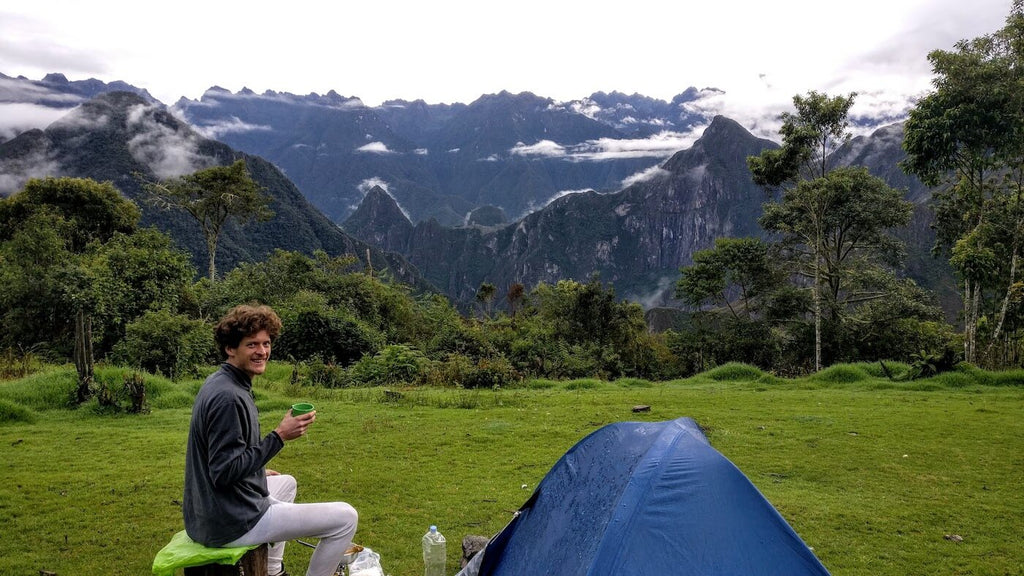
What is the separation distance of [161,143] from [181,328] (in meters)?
81.5

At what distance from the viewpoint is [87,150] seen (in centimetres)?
7569

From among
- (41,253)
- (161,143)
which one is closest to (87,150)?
(161,143)

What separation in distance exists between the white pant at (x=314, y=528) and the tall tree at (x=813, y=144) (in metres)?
19.3

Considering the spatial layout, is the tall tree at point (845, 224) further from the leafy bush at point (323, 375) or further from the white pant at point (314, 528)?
the white pant at point (314, 528)

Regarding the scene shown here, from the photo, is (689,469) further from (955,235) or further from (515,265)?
(515,265)

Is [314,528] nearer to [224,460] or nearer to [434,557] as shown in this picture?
[224,460]

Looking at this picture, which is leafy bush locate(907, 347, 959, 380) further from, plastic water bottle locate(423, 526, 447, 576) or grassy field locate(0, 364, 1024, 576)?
plastic water bottle locate(423, 526, 447, 576)

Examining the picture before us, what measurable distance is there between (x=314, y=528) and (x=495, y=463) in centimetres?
445

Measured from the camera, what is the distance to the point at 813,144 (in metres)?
20.8

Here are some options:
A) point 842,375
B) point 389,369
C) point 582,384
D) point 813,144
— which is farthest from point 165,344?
point 813,144

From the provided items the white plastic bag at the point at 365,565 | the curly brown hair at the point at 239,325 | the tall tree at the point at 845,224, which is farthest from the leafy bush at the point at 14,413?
the tall tree at the point at 845,224

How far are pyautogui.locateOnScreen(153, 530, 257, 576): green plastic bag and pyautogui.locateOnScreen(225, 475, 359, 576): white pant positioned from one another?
6cm

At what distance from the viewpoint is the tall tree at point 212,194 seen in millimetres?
30000

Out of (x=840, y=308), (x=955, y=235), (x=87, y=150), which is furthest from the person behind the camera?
(x=87, y=150)
